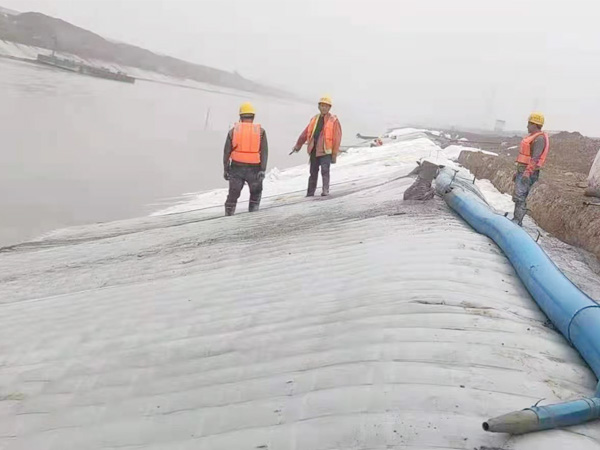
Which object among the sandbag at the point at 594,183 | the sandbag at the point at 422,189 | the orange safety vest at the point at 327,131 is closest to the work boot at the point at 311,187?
the orange safety vest at the point at 327,131

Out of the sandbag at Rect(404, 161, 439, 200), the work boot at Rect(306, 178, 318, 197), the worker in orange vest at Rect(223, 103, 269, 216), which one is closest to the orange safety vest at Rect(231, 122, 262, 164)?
the worker in orange vest at Rect(223, 103, 269, 216)

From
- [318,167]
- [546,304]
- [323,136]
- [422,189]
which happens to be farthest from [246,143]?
[546,304]

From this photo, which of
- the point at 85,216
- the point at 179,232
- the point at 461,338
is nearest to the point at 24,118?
the point at 85,216

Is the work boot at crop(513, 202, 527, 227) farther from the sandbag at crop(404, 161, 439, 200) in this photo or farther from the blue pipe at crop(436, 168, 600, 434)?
the blue pipe at crop(436, 168, 600, 434)

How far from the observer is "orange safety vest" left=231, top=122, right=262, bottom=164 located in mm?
7113

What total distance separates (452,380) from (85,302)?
315 cm

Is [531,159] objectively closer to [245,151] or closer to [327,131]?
[327,131]

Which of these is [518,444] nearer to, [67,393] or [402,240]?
[67,393]

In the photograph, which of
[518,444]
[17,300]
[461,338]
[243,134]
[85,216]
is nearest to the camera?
[518,444]

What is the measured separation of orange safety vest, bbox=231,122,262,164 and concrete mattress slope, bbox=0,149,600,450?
243cm

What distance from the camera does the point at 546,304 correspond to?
3.33 metres

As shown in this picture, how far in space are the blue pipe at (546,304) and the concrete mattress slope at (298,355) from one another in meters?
0.06

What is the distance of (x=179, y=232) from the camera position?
281 inches

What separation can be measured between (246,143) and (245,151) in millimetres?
109
